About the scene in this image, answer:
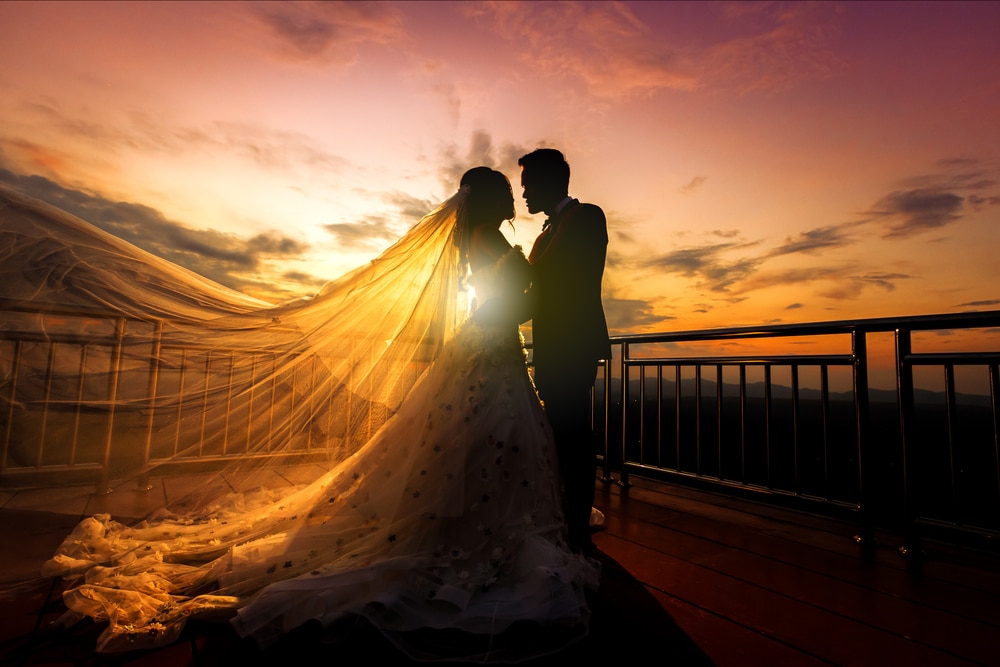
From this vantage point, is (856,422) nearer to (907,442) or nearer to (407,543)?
(907,442)

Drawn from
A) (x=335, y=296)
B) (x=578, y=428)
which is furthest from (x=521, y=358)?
(x=335, y=296)

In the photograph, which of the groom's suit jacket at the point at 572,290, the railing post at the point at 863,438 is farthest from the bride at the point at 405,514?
the railing post at the point at 863,438

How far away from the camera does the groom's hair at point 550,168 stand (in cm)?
230

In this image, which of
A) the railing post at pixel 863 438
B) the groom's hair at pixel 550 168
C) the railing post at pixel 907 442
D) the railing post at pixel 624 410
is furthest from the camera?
the railing post at pixel 624 410

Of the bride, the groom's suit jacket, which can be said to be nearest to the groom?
the groom's suit jacket

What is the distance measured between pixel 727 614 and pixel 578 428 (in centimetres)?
93

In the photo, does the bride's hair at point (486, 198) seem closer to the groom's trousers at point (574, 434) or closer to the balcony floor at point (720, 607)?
the groom's trousers at point (574, 434)

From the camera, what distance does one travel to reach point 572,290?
85.6 inches

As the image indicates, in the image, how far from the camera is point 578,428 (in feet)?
7.39

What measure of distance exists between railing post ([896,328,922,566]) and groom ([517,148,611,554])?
1739 mm

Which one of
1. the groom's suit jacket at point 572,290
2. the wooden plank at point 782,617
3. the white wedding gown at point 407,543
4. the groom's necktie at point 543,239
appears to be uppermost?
the groom's necktie at point 543,239

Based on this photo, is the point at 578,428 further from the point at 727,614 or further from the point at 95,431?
the point at 95,431

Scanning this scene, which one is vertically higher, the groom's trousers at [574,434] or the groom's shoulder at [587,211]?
the groom's shoulder at [587,211]

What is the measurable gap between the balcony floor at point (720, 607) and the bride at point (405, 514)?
98 mm
